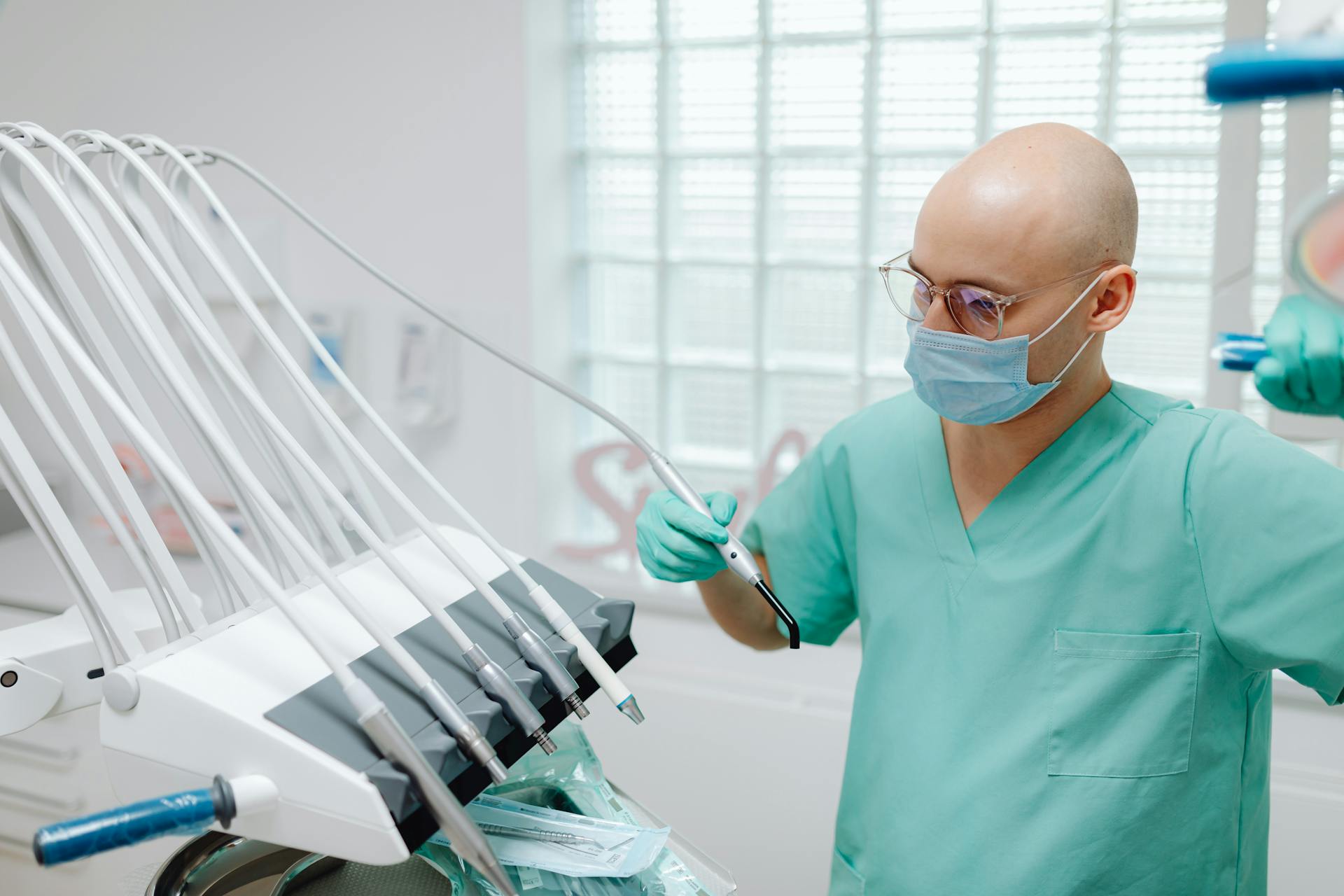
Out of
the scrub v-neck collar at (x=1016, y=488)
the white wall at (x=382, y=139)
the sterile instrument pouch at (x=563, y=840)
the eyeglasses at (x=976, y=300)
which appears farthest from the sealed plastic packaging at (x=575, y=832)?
the white wall at (x=382, y=139)

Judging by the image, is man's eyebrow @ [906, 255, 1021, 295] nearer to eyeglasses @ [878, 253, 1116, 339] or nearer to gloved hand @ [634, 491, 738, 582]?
eyeglasses @ [878, 253, 1116, 339]

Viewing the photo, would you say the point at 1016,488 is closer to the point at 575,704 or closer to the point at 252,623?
the point at 575,704

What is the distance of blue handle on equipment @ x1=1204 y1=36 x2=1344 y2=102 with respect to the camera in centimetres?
51

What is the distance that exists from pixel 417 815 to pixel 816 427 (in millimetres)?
1747

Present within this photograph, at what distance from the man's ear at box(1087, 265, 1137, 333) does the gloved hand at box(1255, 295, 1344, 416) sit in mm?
161

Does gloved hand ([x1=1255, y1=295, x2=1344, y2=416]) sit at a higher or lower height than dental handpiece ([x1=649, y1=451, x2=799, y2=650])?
higher

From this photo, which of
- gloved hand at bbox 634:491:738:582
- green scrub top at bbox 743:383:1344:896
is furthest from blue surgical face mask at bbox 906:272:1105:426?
gloved hand at bbox 634:491:738:582

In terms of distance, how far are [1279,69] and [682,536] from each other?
0.77 meters

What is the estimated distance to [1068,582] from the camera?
118cm

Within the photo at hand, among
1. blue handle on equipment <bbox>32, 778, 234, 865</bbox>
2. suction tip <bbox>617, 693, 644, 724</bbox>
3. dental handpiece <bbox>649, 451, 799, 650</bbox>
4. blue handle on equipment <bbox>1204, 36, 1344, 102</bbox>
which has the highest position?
blue handle on equipment <bbox>1204, 36, 1344, 102</bbox>

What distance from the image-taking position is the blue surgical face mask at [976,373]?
112 centimetres

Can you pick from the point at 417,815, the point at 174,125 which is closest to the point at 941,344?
the point at 417,815

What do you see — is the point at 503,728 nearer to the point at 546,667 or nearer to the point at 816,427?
the point at 546,667

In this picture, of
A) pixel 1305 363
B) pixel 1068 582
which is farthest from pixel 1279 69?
pixel 1068 582
